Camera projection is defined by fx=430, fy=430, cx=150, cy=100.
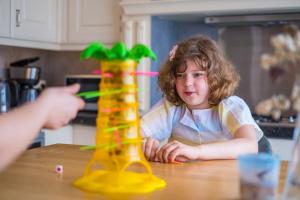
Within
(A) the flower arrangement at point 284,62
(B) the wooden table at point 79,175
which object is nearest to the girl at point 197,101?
(B) the wooden table at point 79,175

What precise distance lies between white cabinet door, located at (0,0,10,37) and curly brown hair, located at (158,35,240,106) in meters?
1.36

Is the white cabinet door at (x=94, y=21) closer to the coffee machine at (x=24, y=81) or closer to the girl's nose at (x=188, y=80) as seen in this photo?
the coffee machine at (x=24, y=81)

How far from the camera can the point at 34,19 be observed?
9.43ft

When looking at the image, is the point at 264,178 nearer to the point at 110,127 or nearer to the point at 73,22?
the point at 110,127

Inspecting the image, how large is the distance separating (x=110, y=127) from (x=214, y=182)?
281mm

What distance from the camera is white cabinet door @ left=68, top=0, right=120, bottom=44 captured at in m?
2.90

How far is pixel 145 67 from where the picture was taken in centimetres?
271

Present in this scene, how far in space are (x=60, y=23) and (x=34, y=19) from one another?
0.25 m

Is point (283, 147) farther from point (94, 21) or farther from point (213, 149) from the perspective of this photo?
point (94, 21)

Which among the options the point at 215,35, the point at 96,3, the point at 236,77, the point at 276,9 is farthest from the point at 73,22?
the point at 236,77

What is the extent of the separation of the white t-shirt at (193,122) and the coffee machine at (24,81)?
1.36m

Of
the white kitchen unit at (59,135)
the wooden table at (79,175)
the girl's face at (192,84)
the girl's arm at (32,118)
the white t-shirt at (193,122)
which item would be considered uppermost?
the girl's face at (192,84)

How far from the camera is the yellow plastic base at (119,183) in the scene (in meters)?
0.90

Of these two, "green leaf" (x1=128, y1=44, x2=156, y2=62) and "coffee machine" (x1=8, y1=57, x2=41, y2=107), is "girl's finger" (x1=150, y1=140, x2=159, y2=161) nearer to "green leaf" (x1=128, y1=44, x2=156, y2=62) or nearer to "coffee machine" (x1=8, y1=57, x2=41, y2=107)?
"green leaf" (x1=128, y1=44, x2=156, y2=62)
